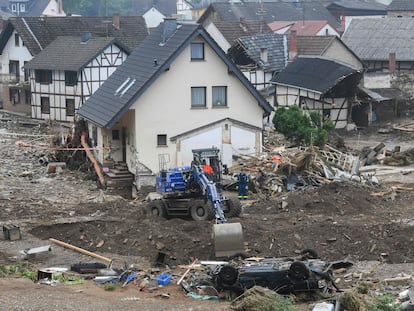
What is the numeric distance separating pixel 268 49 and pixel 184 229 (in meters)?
30.1

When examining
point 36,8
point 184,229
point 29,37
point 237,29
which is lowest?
point 184,229

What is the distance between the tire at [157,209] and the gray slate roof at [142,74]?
7.11 m

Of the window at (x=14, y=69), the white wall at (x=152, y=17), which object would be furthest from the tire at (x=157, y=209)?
the white wall at (x=152, y=17)

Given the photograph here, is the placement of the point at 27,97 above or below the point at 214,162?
above

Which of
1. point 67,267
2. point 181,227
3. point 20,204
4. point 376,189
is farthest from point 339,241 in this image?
point 20,204

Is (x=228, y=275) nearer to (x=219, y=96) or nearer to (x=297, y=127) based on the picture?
(x=219, y=96)

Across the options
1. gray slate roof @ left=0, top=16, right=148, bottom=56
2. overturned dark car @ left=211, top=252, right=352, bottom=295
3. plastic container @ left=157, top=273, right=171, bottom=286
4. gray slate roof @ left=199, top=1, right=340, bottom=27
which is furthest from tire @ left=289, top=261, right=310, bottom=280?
gray slate roof @ left=199, top=1, right=340, bottom=27

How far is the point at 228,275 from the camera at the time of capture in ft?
56.3

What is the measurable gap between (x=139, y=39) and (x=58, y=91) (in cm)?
828

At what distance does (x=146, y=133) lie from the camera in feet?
107

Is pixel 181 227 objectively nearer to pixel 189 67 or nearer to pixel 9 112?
pixel 189 67

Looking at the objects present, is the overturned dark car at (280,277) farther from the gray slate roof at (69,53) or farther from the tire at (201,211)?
the gray slate roof at (69,53)

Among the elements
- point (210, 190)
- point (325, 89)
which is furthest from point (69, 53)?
point (210, 190)

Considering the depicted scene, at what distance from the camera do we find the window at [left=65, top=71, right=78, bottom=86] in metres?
49.4
